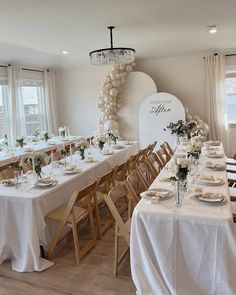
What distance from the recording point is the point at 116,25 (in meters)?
4.79

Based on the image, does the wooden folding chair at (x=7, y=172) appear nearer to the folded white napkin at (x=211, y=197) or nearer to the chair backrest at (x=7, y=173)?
the chair backrest at (x=7, y=173)

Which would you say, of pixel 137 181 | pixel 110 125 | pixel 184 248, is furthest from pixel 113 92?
pixel 184 248

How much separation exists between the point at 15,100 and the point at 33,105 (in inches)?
39.6

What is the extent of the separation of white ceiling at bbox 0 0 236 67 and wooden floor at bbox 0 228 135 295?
3028 millimetres

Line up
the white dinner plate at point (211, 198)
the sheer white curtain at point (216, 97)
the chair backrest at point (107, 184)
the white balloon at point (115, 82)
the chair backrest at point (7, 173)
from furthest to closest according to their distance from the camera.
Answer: the white balloon at point (115, 82), the sheer white curtain at point (216, 97), the chair backrest at point (7, 173), the chair backrest at point (107, 184), the white dinner plate at point (211, 198)

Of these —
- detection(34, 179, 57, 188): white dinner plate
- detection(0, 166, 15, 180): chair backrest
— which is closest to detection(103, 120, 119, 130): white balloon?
detection(0, 166, 15, 180): chair backrest

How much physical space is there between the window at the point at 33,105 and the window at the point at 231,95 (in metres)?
5.27

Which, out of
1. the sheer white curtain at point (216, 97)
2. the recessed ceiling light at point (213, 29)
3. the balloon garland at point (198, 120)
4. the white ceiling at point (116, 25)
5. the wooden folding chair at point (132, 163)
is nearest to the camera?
the white ceiling at point (116, 25)

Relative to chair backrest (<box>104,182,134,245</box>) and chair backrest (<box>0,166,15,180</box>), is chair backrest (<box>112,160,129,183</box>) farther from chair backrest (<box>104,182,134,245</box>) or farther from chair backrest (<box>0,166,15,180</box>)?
chair backrest (<box>0,166,15,180</box>)

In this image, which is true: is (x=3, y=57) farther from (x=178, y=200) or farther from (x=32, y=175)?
(x=178, y=200)

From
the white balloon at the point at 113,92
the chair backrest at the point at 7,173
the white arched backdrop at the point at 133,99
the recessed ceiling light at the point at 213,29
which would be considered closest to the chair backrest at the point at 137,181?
the chair backrest at the point at 7,173

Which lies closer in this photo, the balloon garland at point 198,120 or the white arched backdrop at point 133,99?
the balloon garland at point 198,120

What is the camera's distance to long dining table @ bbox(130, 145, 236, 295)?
7.65 feet

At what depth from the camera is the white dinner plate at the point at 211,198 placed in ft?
8.65
